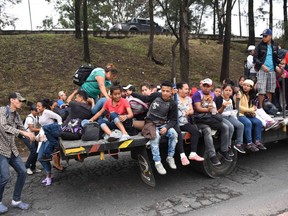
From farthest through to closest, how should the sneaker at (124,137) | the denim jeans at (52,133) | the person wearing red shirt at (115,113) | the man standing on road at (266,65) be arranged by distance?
the man standing on road at (266,65), the denim jeans at (52,133), the person wearing red shirt at (115,113), the sneaker at (124,137)

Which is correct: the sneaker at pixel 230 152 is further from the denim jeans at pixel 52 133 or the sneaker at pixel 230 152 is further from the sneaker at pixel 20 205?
the sneaker at pixel 20 205

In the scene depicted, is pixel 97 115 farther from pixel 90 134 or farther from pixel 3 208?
pixel 3 208

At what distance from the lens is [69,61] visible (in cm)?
1573

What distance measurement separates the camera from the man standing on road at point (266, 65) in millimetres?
7148

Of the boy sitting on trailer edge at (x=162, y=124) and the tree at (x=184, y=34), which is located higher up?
the tree at (x=184, y=34)

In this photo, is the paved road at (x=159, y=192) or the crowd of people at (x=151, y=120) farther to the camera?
the crowd of people at (x=151, y=120)

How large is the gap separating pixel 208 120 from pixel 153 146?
1.19 metres

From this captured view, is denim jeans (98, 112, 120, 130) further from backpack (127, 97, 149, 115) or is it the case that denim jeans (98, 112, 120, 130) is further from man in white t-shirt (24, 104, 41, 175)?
man in white t-shirt (24, 104, 41, 175)

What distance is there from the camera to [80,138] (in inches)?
187

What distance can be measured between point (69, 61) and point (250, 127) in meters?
11.8

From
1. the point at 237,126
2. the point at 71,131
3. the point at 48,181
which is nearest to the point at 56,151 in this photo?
the point at 71,131

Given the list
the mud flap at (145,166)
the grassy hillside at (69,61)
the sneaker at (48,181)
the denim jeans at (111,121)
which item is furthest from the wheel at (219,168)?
the grassy hillside at (69,61)

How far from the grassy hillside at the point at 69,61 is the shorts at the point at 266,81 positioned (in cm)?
787

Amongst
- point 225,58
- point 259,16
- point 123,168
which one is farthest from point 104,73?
point 259,16
